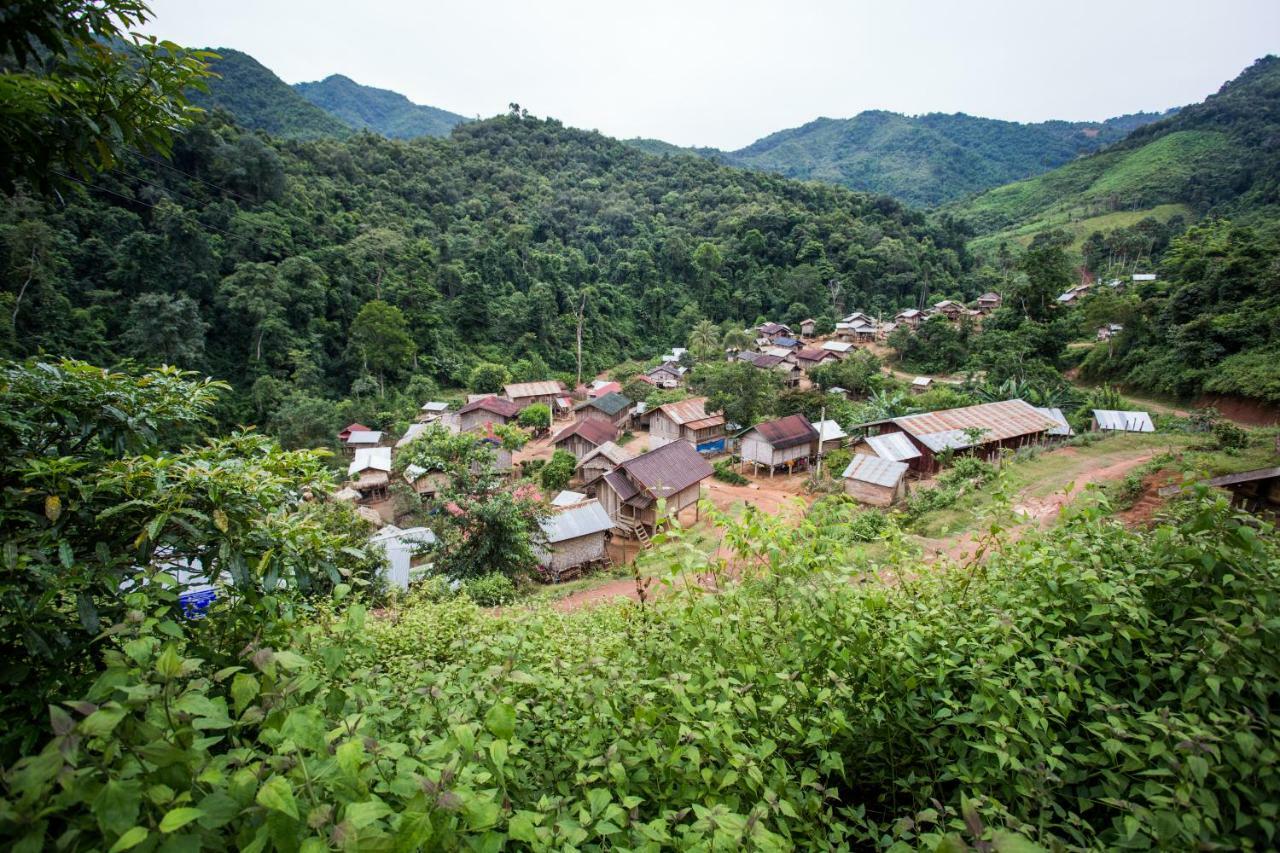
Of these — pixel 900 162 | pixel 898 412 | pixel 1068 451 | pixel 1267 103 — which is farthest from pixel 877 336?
pixel 900 162

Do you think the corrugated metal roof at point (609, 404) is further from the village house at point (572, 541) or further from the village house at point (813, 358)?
the village house at point (572, 541)

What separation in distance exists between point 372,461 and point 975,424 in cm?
2881

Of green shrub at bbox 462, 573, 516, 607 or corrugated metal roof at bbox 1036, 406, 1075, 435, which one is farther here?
corrugated metal roof at bbox 1036, 406, 1075, 435

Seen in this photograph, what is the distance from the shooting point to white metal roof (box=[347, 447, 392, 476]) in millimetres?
26531

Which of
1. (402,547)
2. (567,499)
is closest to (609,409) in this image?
(567,499)

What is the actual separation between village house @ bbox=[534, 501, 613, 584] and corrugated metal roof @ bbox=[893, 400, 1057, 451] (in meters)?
14.5

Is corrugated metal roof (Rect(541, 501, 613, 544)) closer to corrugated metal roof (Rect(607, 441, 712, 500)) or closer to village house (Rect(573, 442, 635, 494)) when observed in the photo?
corrugated metal roof (Rect(607, 441, 712, 500))

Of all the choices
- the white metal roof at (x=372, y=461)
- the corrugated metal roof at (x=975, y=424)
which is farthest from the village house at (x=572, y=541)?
the corrugated metal roof at (x=975, y=424)

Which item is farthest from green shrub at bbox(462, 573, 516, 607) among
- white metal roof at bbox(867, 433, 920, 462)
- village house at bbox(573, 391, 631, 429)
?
village house at bbox(573, 391, 631, 429)

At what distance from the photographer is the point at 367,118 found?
16250 cm

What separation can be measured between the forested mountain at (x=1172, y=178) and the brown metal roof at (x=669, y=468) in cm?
7057

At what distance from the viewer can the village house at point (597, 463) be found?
26.6 meters

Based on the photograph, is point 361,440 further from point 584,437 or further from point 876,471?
point 876,471

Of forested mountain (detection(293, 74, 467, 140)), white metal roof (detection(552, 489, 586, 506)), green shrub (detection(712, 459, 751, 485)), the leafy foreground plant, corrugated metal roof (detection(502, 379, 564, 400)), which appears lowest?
green shrub (detection(712, 459, 751, 485))
